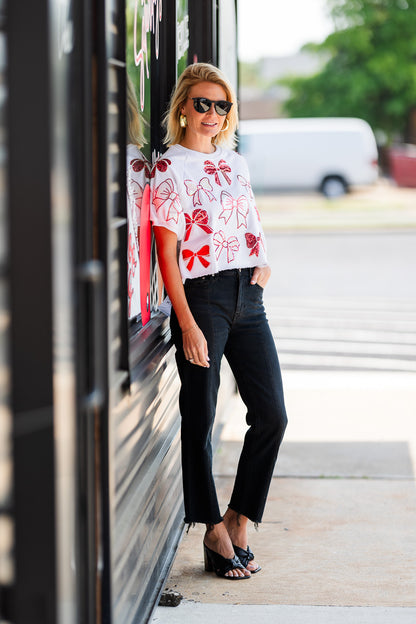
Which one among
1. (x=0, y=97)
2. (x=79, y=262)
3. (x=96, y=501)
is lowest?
(x=96, y=501)

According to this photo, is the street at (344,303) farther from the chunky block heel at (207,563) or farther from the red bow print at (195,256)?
the red bow print at (195,256)

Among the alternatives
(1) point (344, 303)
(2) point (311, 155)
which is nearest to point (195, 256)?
(1) point (344, 303)

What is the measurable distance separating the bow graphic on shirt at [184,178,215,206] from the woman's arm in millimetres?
151

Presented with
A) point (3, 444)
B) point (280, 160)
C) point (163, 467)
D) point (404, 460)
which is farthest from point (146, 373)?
point (280, 160)

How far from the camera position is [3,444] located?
171 centimetres

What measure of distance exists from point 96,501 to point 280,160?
24.4 metres

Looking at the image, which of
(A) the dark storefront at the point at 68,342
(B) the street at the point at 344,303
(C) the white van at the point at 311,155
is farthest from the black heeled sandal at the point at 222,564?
(C) the white van at the point at 311,155

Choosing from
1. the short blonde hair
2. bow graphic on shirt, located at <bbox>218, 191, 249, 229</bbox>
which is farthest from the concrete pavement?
the short blonde hair

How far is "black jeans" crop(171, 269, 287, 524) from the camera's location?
10.6ft

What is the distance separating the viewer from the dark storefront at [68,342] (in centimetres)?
164

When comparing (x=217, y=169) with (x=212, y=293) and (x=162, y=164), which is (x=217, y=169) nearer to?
(x=162, y=164)

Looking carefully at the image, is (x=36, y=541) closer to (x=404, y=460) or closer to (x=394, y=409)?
(x=404, y=460)

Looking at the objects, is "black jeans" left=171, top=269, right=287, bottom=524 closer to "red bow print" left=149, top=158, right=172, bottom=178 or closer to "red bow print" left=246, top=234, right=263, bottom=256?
"red bow print" left=246, top=234, right=263, bottom=256

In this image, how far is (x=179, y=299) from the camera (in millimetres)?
3150
